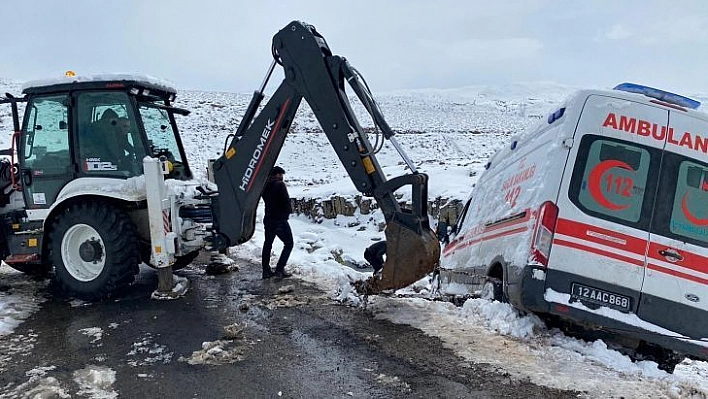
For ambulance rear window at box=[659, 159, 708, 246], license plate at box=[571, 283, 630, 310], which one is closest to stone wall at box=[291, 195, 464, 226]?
ambulance rear window at box=[659, 159, 708, 246]

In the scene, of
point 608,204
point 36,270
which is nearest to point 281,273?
point 36,270

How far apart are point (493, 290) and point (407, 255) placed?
97 centimetres

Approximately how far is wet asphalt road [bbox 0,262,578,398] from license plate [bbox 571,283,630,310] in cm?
107

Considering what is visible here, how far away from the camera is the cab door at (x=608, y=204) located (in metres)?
4.43

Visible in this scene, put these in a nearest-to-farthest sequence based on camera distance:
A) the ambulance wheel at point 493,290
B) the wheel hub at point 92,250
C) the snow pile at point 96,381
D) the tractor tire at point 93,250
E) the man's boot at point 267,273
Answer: the snow pile at point 96,381 < the ambulance wheel at point 493,290 < the tractor tire at point 93,250 < the wheel hub at point 92,250 < the man's boot at point 267,273

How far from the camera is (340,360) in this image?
4.30 m

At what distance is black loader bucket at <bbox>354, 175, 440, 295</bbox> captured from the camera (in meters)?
5.16

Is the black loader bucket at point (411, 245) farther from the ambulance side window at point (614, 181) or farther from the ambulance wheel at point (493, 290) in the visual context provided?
the ambulance side window at point (614, 181)

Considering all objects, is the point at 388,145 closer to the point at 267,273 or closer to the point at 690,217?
the point at 267,273

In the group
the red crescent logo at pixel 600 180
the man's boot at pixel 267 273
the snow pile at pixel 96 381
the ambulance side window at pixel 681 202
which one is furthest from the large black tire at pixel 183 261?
the ambulance side window at pixel 681 202

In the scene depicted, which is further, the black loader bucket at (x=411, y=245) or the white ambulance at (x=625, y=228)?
the black loader bucket at (x=411, y=245)

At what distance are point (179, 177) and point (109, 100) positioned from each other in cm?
126

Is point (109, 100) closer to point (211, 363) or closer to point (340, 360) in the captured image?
point (211, 363)

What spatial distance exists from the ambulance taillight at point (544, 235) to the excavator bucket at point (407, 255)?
104cm
